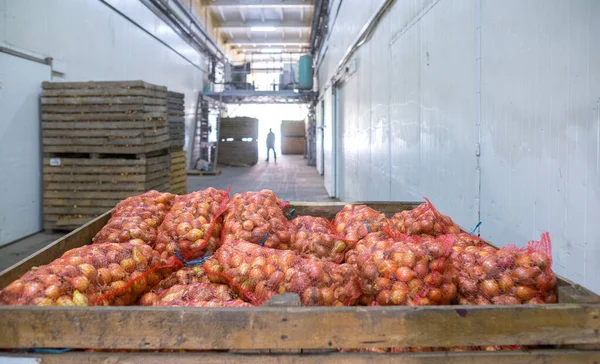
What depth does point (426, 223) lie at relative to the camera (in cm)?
269

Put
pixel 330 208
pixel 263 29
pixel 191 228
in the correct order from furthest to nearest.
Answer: pixel 263 29 < pixel 330 208 < pixel 191 228

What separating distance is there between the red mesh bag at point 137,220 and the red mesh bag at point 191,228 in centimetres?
9

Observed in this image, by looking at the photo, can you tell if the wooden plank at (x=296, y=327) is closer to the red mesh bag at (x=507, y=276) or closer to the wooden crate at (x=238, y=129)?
the red mesh bag at (x=507, y=276)

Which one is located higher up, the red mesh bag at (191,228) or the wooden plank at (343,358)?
the red mesh bag at (191,228)

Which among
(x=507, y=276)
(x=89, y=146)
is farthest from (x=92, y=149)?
(x=507, y=276)

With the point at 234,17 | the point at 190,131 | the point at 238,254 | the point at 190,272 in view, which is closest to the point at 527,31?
the point at 238,254

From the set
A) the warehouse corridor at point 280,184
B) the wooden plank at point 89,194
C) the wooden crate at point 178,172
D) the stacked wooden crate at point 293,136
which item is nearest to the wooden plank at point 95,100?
the wooden plank at point 89,194

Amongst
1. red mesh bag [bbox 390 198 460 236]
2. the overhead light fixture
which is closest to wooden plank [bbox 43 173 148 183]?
red mesh bag [bbox 390 198 460 236]

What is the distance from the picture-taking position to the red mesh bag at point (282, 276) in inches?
80.7

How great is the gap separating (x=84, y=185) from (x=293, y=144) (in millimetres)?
26876

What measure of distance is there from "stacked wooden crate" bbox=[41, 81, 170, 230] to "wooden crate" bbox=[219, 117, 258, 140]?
53.4 feet

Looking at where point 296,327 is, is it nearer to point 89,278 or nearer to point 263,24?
point 89,278

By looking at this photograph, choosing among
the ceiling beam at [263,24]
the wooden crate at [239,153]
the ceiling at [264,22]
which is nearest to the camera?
the ceiling at [264,22]

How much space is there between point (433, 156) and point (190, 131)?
1733 centimetres
